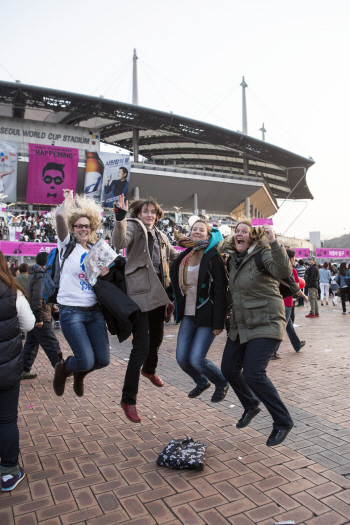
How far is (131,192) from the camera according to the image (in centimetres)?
4944

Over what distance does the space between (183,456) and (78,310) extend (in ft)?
4.99

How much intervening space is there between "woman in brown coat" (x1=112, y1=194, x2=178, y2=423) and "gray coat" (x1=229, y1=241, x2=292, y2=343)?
0.69 meters

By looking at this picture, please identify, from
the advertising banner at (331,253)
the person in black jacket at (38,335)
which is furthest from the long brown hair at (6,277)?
the advertising banner at (331,253)

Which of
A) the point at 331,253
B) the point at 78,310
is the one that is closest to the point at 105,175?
the point at 331,253

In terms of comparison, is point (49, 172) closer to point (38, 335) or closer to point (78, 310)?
point (38, 335)

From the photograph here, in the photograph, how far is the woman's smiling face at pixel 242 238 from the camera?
3.62 m

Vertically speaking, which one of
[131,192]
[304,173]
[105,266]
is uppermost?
[304,173]

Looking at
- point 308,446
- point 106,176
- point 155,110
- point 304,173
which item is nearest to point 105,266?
point 308,446

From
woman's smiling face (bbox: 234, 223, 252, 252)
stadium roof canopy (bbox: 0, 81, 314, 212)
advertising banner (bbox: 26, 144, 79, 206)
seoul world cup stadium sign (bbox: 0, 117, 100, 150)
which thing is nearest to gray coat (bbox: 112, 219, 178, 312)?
woman's smiling face (bbox: 234, 223, 252, 252)

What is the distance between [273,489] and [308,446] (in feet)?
2.88

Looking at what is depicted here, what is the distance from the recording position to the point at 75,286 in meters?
3.65

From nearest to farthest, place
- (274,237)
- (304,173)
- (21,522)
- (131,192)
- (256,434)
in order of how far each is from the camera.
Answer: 1. (21,522)
2. (274,237)
3. (256,434)
4. (131,192)
5. (304,173)

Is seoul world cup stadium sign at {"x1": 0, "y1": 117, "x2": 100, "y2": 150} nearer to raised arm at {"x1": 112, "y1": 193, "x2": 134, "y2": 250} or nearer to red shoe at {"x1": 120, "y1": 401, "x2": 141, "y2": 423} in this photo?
raised arm at {"x1": 112, "y1": 193, "x2": 134, "y2": 250}

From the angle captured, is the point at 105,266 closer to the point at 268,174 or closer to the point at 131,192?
the point at 131,192
